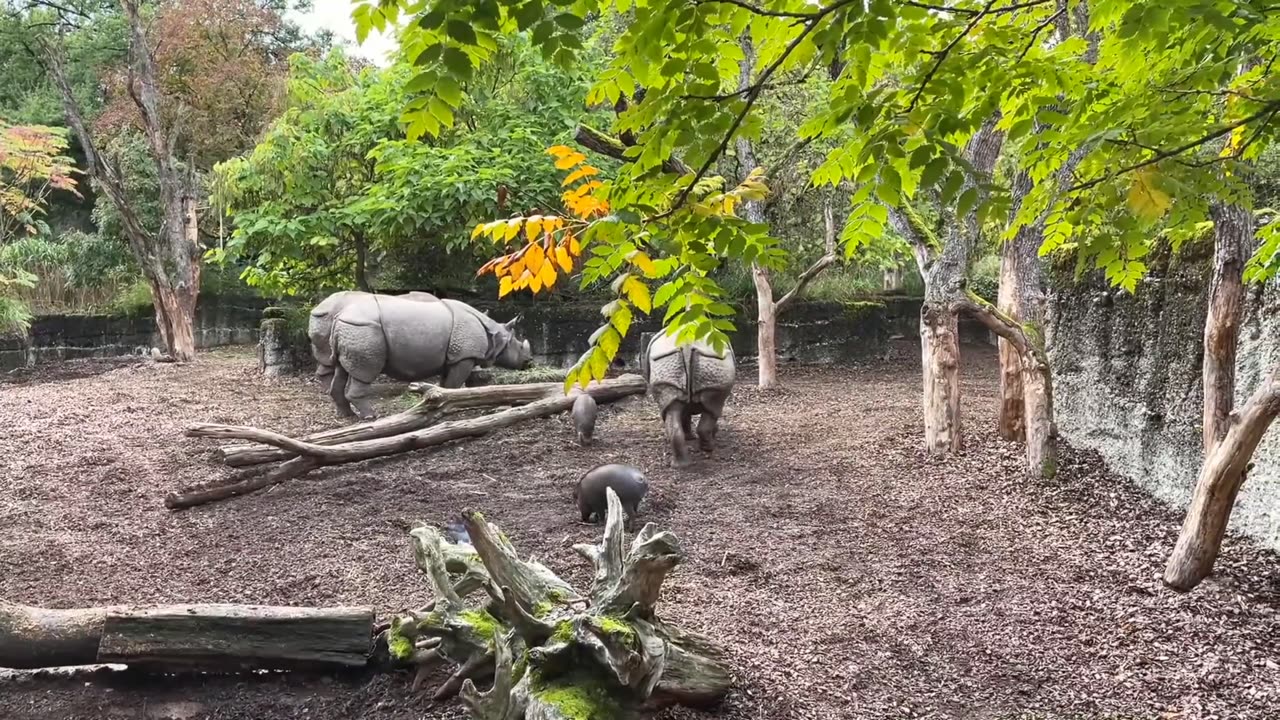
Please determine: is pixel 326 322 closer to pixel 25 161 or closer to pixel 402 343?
pixel 402 343

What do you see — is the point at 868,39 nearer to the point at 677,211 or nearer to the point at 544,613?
the point at 677,211

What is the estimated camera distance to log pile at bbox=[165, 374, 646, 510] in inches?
218

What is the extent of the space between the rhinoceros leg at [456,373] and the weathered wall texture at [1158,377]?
193 inches

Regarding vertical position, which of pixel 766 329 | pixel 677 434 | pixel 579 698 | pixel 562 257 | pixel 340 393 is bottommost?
pixel 579 698

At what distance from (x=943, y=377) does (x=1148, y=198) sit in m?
4.20

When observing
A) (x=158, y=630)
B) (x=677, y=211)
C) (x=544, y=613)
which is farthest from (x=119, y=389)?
(x=677, y=211)

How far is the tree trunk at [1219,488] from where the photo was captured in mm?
3223

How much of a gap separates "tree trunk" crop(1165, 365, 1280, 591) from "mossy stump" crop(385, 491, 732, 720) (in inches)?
80.4

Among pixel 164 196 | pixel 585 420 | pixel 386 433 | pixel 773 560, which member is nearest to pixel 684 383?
pixel 585 420

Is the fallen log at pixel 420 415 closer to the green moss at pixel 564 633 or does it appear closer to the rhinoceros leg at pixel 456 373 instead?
the rhinoceros leg at pixel 456 373

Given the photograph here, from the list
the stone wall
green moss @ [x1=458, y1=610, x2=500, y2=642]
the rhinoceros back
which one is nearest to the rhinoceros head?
the rhinoceros back

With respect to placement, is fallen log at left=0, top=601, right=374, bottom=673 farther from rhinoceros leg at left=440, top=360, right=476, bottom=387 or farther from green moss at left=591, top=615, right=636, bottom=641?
rhinoceros leg at left=440, top=360, right=476, bottom=387

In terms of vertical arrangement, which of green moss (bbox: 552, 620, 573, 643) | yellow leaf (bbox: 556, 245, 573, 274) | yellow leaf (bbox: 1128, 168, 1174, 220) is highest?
yellow leaf (bbox: 1128, 168, 1174, 220)

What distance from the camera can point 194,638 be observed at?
122 inches
